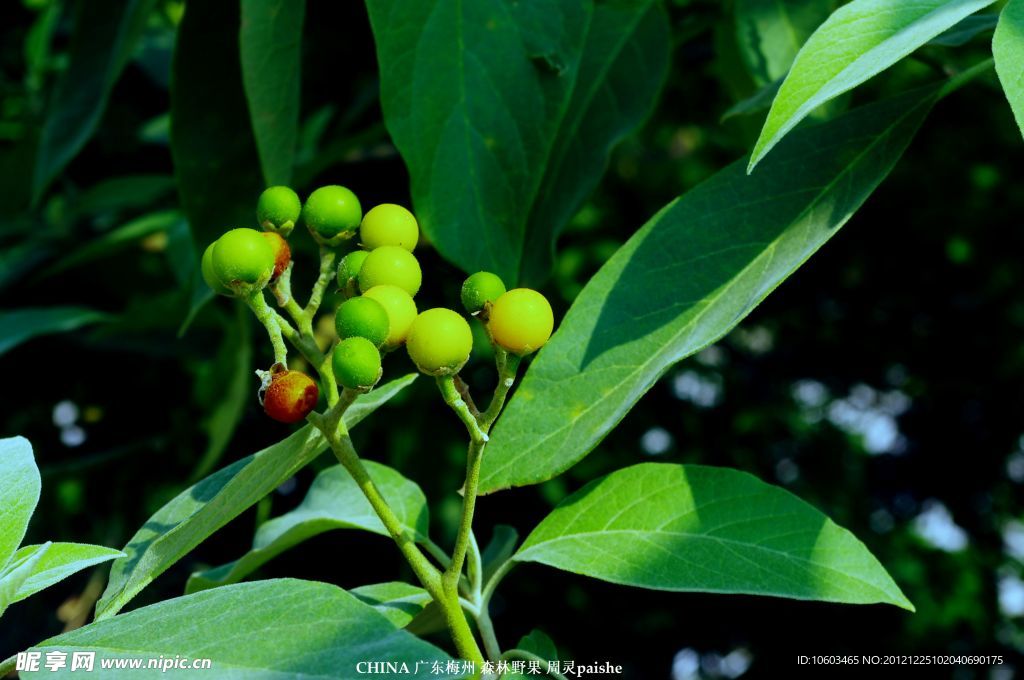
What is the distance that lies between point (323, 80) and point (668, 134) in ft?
5.43

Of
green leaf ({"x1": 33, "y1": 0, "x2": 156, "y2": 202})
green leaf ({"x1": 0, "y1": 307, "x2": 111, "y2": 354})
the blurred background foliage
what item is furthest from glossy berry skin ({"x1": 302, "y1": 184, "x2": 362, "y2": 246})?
green leaf ({"x1": 0, "y1": 307, "x2": 111, "y2": 354})

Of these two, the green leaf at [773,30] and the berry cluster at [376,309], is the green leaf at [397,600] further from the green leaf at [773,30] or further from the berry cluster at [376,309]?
the green leaf at [773,30]

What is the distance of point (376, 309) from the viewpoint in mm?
628

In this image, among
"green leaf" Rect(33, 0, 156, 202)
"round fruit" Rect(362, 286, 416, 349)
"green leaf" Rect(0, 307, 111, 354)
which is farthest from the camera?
"green leaf" Rect(0, 307, 111, 354)

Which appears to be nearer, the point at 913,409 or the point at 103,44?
the point at 103,44

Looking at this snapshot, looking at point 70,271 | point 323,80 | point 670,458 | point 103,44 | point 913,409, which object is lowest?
point 913,409

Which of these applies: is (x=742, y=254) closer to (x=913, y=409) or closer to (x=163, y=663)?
(x=163, y=663)

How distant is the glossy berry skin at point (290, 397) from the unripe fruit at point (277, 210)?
144 mm

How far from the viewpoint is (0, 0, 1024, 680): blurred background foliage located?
163 cm

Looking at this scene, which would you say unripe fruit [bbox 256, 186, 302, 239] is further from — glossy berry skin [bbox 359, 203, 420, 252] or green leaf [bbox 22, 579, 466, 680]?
green leaf [bbox 22, 579, 466, 680]

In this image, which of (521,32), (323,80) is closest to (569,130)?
(521,32)

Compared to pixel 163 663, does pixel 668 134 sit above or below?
below

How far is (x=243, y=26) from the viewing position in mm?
1068

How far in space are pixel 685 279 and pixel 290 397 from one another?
326 mm
